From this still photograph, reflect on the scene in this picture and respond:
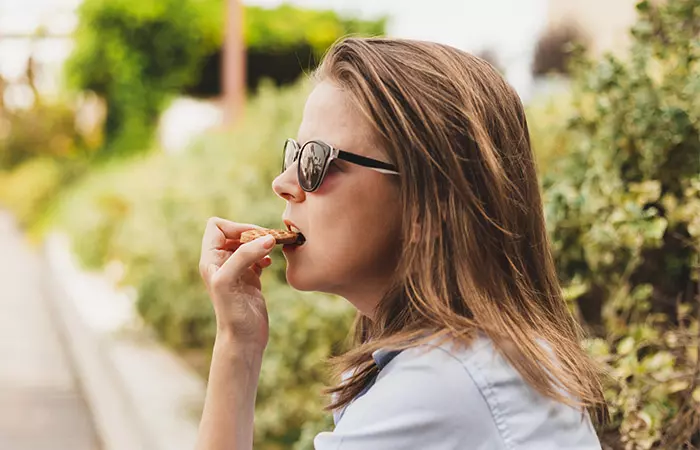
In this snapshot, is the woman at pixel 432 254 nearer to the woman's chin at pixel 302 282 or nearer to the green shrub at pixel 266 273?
the woman's chin at pixel 302 282

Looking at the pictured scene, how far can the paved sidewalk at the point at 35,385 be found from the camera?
18.4 ft

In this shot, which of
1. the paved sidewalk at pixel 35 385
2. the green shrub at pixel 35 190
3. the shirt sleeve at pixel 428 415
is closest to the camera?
the shirt sleeve at pixel 428 415

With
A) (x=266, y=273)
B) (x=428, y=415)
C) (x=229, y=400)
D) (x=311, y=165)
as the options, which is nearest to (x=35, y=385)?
(x=266, y=273)

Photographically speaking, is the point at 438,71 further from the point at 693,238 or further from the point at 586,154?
the point at 586,154

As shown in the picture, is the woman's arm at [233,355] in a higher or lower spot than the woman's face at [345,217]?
lower

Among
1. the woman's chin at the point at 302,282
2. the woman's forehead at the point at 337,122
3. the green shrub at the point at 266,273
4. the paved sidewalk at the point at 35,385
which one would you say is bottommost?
the paved sidewalk at the point at 35,385

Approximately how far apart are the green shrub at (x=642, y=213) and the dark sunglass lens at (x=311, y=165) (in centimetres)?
135

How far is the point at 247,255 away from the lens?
176 centimetres

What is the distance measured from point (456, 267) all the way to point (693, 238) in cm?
164

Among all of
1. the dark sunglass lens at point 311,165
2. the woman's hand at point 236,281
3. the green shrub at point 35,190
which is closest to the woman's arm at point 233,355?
the woman's hand at point 236,281

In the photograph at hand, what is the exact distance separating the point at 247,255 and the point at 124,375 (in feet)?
14.5

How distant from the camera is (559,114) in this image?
5.71 m

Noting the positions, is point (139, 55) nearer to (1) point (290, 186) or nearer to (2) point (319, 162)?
(1) point (290, 186)

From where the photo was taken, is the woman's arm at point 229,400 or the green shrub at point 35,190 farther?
the green shrub at point 35,190
